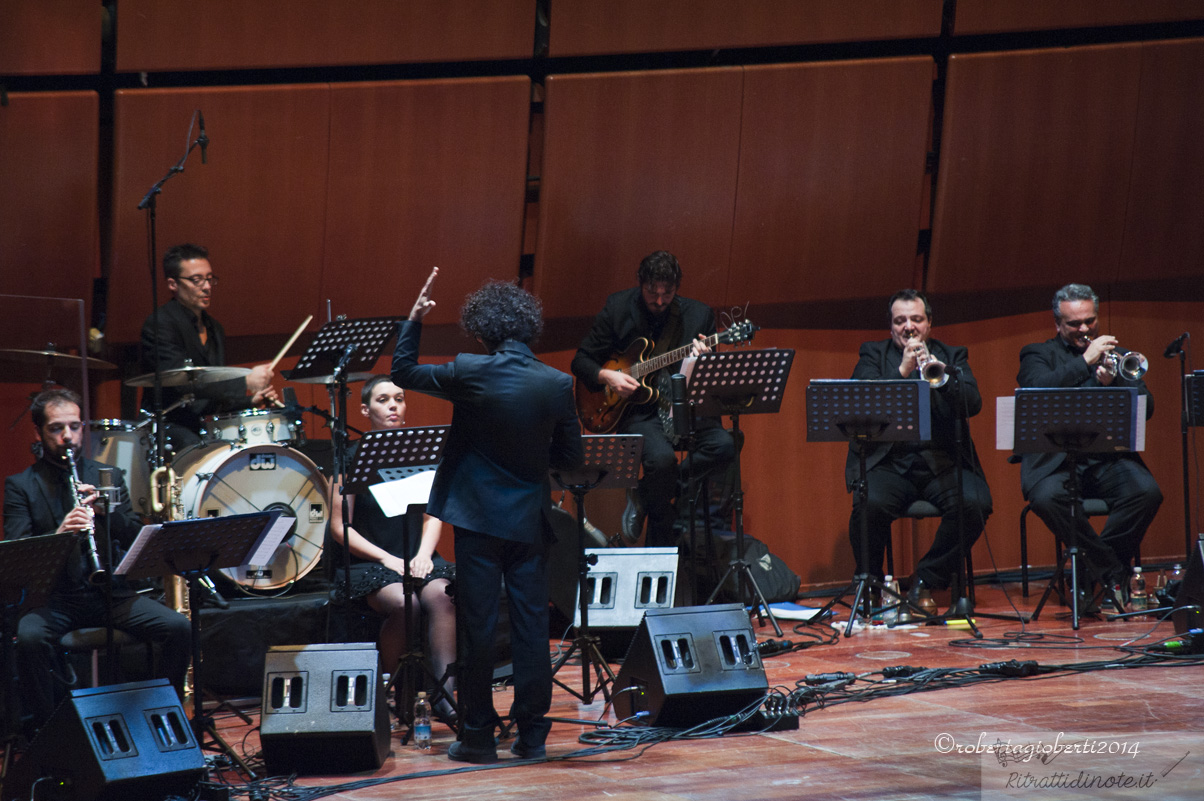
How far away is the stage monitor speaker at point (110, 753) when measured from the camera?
3918 millimetres

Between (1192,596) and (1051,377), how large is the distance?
67.1 inches

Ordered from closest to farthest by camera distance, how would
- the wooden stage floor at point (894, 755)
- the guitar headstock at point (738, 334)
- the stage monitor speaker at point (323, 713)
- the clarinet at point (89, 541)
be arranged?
the wooden stage floor at point (894, 755), the stage monitor speaker at point (323, 713), the clarinet at point (89, 541), the guitar headstock at point (738, 334)

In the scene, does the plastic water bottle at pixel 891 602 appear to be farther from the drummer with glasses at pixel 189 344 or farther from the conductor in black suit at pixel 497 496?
the drummer with glasses at pixel 189 344

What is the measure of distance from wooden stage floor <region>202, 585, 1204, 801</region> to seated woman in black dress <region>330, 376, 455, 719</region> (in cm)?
40

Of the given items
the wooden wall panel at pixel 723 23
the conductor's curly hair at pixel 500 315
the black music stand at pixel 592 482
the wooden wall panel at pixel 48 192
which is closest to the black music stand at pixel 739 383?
the black music stand at pixel 592 482

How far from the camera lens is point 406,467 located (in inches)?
194

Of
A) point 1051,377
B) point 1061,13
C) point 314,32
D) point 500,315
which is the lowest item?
point 500,315

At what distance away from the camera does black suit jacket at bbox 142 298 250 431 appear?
647 centimetres

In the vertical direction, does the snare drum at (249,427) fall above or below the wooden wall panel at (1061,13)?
below

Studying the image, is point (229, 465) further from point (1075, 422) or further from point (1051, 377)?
point (1051, 377)

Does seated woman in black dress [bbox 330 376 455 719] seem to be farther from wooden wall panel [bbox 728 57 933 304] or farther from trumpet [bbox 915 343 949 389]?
wooden wall panel [bbox 728 57 933 304]

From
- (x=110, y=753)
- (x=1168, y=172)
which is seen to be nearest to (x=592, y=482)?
(x=110, y=753)

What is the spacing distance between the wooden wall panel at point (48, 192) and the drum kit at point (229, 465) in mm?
1088

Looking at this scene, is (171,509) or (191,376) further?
(191,376)
